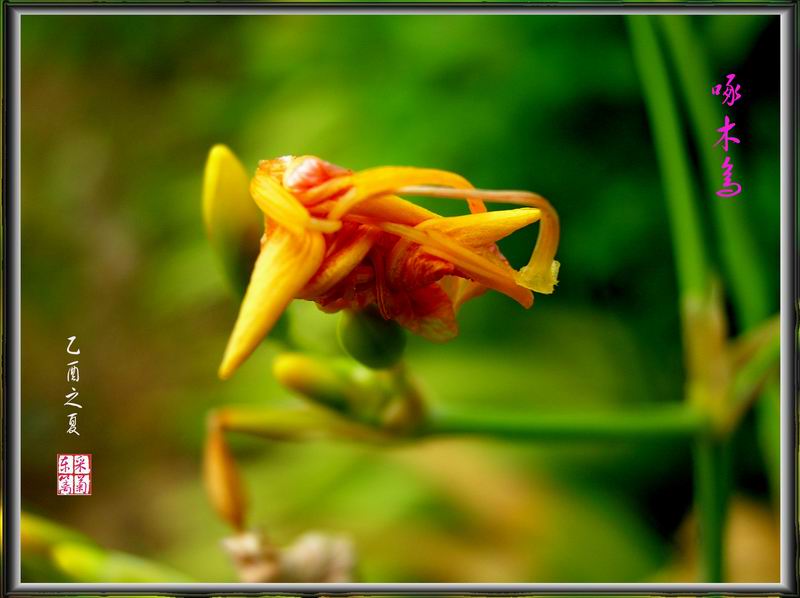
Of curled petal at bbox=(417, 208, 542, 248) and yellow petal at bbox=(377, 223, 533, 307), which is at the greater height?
curled petal at bbox=(417, 208, 542, 248)

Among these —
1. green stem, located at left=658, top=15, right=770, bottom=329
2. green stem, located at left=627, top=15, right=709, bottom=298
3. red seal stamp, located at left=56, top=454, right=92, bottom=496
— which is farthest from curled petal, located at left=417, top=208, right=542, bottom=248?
red seal stamp, located at left=56, top=454, right=92, bottom=496

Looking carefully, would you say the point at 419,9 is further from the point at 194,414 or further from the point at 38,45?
the point at 194,414

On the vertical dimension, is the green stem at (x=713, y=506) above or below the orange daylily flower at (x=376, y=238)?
below

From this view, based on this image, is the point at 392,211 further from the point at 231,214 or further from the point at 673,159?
the point at 673,159

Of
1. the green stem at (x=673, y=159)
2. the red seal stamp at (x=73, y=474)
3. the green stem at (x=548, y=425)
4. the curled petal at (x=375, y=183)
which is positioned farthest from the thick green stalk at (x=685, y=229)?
the red seal stamp at (x=73, y=474)

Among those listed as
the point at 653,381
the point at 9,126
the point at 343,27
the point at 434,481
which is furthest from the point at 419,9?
the point at 434,481

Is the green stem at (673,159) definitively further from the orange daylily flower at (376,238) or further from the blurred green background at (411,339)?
the orange daylily flower at (376,238)

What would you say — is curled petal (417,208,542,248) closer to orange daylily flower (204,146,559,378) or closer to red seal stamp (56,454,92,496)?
orange daylily flower (204,146,559,378)

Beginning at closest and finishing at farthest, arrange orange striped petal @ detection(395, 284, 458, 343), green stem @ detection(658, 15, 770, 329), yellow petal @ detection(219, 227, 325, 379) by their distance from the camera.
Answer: yellow petal @ detection(219, 227, 325, 379) < orange striped petal @ detection(395, 284, 458, 343) < green stem @ detection(658, 15, 770, 329)
